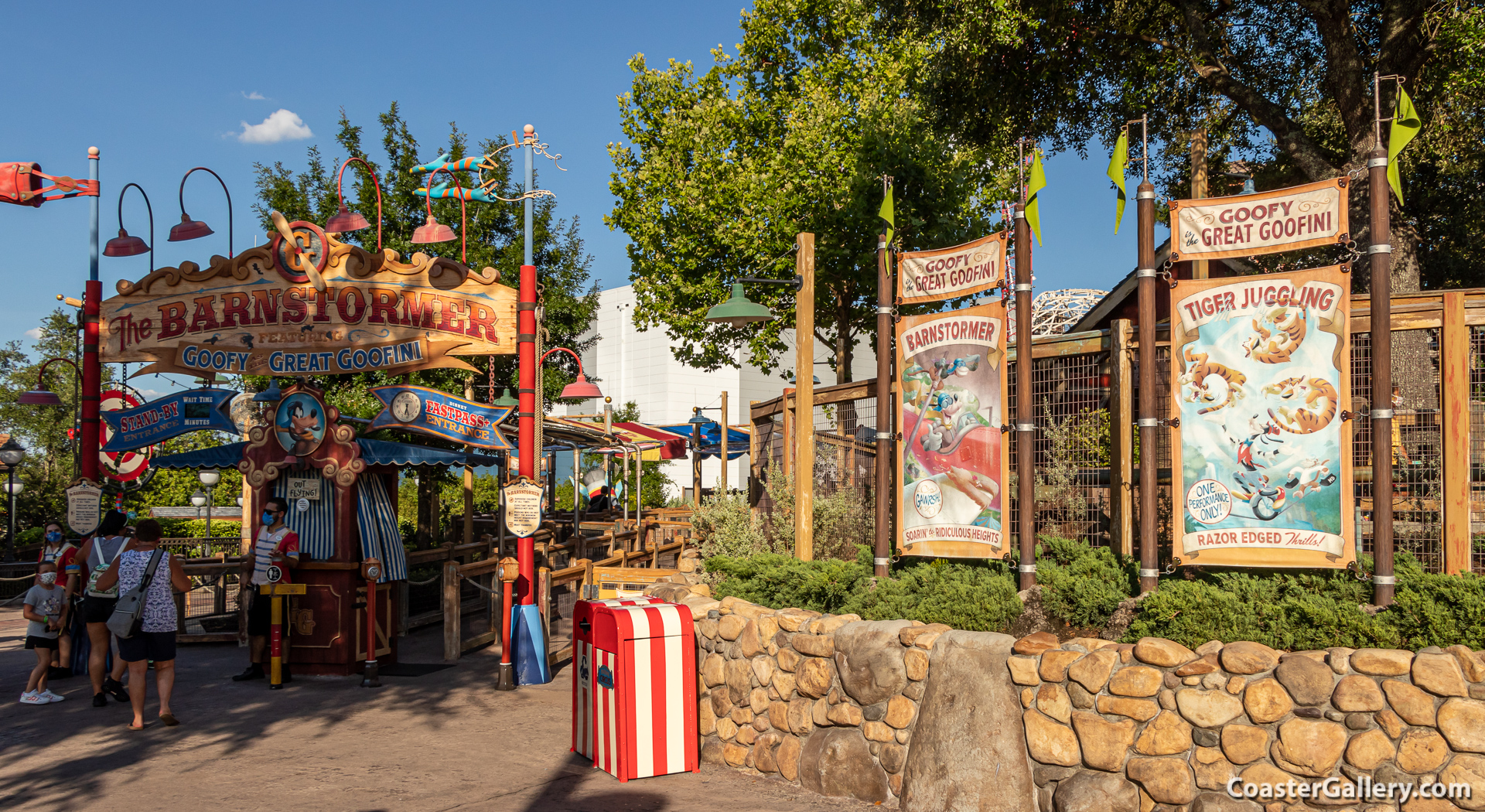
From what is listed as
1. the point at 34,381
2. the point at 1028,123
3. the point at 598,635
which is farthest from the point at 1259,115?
the point at 34,381

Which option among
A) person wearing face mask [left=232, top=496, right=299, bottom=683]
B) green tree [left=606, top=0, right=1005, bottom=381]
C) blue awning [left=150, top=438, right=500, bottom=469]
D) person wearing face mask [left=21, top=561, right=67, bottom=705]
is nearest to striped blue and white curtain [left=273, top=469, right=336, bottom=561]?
person wearing face mask [left=232, top=496, right=299, bottom=683]

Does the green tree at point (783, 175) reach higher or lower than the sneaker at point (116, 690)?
higher

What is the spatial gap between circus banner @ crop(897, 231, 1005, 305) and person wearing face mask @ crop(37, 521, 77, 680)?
8.41 meters

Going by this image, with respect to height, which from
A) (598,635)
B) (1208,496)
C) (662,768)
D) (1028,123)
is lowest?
(662,768)

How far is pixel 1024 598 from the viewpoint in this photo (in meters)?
7.16

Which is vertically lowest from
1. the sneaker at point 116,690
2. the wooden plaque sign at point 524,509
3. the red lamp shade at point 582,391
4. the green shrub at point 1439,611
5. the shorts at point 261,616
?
the sneaker at point 116,690

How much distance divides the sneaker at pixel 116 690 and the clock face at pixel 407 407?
3671 millimetres

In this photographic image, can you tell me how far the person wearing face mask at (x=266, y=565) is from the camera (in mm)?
9797

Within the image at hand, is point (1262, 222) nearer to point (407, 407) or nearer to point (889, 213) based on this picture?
point (889, 213)

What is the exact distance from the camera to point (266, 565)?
9750 mm

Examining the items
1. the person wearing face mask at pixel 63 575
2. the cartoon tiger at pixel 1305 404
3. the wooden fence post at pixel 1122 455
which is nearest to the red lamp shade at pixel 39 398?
the person wearing face mask at pixel 63 575

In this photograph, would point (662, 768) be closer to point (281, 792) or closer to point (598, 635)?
point (598, 635)

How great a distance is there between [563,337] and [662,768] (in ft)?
56.9

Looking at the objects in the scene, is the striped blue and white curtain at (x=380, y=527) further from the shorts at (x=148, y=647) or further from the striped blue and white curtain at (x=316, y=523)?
the shorts at (x=148, y=647)
